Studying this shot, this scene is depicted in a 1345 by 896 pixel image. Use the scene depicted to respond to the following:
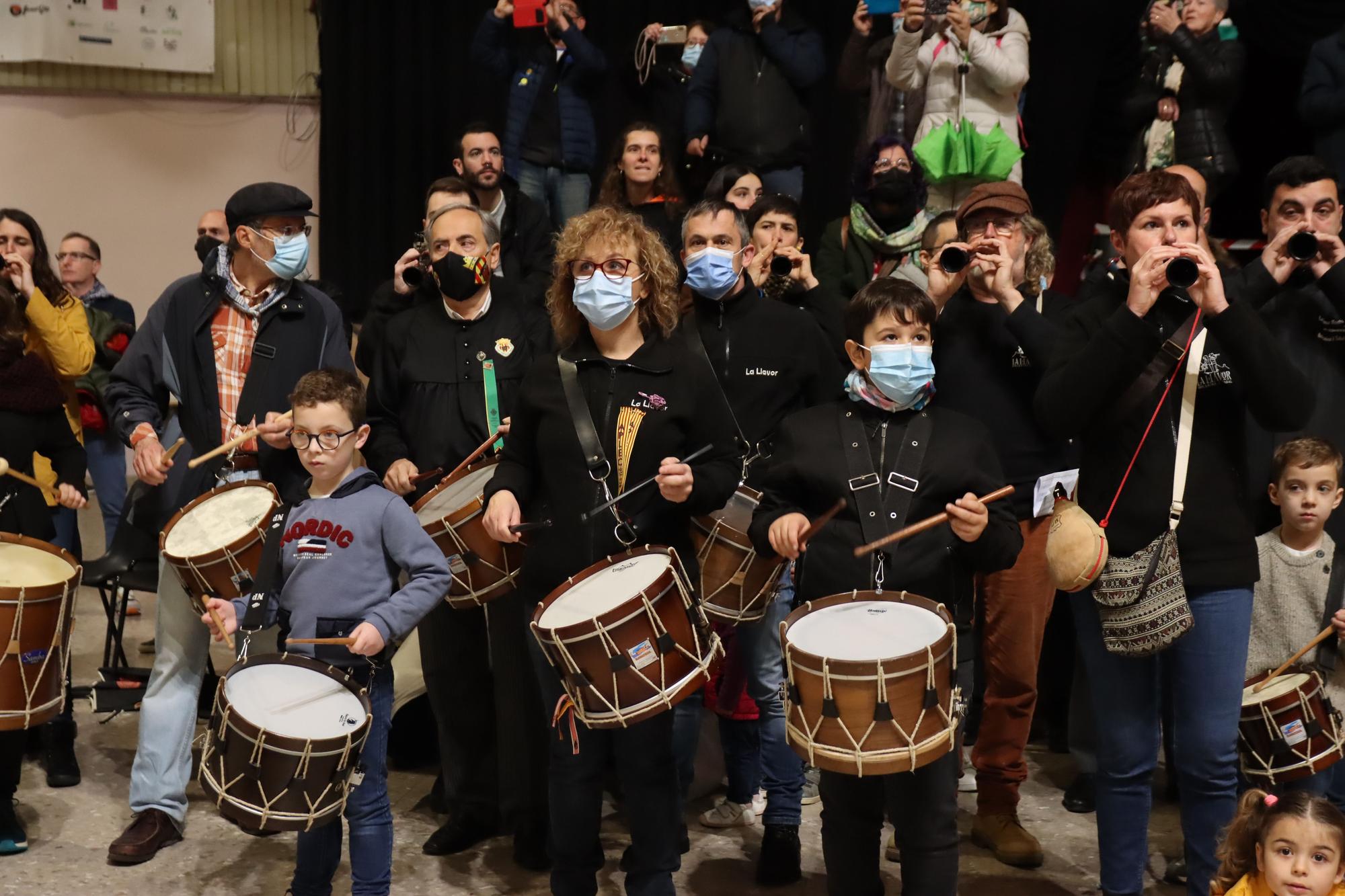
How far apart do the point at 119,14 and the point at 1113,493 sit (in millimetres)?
7868

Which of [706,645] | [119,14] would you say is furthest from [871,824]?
[119,14]

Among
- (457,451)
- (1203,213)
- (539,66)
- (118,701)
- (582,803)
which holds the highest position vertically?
(539,66)

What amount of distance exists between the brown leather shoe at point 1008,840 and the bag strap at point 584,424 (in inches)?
70.7

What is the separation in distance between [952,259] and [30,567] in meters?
2.75

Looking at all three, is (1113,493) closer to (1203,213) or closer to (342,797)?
(1203,213)

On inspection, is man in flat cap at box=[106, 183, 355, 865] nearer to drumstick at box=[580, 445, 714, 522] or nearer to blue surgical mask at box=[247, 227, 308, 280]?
blue surgical mask at box=[247, 227, 308, 280]

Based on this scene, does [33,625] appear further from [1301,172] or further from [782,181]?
[782,181]

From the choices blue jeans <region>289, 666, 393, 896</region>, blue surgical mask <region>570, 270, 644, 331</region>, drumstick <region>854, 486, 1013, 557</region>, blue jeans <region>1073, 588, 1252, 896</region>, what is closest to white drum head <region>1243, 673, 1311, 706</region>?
blue jeans <region>1073, 588, 1252, 896</region>

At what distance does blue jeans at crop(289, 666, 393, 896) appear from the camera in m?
3.73

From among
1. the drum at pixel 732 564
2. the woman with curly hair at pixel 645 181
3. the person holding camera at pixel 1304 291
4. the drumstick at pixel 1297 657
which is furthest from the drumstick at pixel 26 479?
the drumstick at pixel 1297 657

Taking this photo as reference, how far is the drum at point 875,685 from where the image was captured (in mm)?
3158

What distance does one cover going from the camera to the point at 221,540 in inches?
157

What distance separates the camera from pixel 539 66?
723 centimetres

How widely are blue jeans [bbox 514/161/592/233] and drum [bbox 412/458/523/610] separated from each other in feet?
11.3
